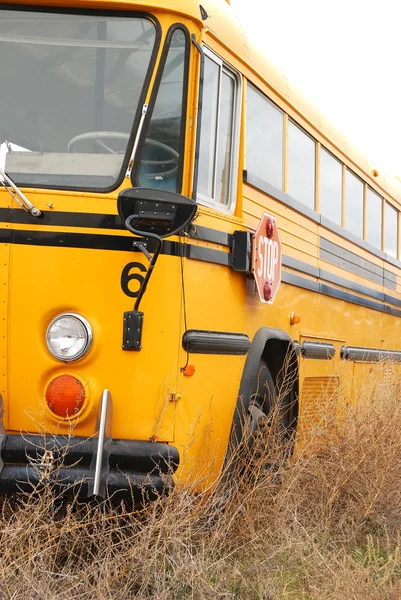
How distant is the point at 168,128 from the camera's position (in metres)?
3.92

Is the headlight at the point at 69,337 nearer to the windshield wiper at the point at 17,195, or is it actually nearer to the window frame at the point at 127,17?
the windshield wiper at the point at 17,195

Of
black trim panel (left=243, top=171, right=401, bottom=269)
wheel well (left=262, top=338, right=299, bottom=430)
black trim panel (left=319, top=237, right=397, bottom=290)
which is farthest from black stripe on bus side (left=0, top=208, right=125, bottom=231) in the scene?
black trim panel (left=319, top=237, right=397, bottom=290)

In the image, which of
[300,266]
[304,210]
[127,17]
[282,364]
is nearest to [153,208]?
[127,17]

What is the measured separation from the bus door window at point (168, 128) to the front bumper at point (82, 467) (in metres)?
1.17

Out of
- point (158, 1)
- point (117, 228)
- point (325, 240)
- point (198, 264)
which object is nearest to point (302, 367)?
point (325, 240)

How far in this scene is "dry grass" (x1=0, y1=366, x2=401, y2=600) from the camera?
3.28 m

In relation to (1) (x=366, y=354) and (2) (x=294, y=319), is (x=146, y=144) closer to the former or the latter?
(2) (x=294, y=319)

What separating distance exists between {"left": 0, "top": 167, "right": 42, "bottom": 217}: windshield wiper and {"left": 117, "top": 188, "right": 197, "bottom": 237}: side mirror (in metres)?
0.42

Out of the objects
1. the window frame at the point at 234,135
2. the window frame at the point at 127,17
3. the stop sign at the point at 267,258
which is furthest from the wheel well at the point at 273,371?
the window frame at the point at 127,17

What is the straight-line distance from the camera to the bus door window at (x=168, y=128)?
3.87 m

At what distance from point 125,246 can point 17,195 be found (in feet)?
1.67

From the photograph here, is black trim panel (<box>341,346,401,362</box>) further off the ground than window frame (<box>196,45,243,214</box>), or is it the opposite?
window frame (<box>196,45,243,214</box>)

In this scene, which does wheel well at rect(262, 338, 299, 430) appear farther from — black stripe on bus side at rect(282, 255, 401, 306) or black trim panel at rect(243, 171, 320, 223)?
black trim panel at rect(243, 171, 320, 223)

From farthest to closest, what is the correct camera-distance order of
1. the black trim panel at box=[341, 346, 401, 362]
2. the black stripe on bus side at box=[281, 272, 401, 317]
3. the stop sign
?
the black trim panel at box=[341, 346, 401, 362], the black stripe on bus side at box=[281, 272, 401, 317], the stop sign
